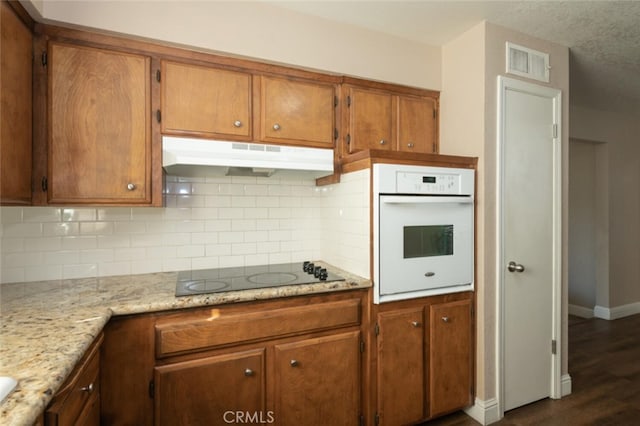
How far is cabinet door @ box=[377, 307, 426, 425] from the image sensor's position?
75.3 inches

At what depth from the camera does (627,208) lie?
13.9ft

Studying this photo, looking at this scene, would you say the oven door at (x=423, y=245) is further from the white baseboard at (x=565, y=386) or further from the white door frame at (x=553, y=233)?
the white baseboard at (x=565, y=386)

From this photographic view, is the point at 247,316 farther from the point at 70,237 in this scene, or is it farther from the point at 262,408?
the point at 70,237

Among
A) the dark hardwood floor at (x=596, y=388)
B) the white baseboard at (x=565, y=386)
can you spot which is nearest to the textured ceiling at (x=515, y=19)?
the white baseboard at (x=565, y=386)

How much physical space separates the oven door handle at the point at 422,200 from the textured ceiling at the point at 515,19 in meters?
1.15

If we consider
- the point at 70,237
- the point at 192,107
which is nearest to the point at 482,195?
the point at 192,107

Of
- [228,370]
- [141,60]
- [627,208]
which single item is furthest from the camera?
[627,208]

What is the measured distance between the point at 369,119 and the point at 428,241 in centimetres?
91

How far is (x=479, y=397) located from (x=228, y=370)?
1640 mm

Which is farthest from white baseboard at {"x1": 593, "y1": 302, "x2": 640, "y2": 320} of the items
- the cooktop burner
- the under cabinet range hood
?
the under cabinet range hood

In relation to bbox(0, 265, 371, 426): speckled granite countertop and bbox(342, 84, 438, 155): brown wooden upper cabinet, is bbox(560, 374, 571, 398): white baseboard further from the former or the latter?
bbox(342, 84, 438, 155): brown wooden upper cabinet

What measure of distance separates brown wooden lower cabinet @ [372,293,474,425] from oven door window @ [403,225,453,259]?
0.94 ft

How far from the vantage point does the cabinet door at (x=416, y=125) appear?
237 centimetres

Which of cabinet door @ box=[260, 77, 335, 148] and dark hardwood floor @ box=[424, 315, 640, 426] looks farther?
dark hardwood floor @ box=[424, 315, 640, 426]
